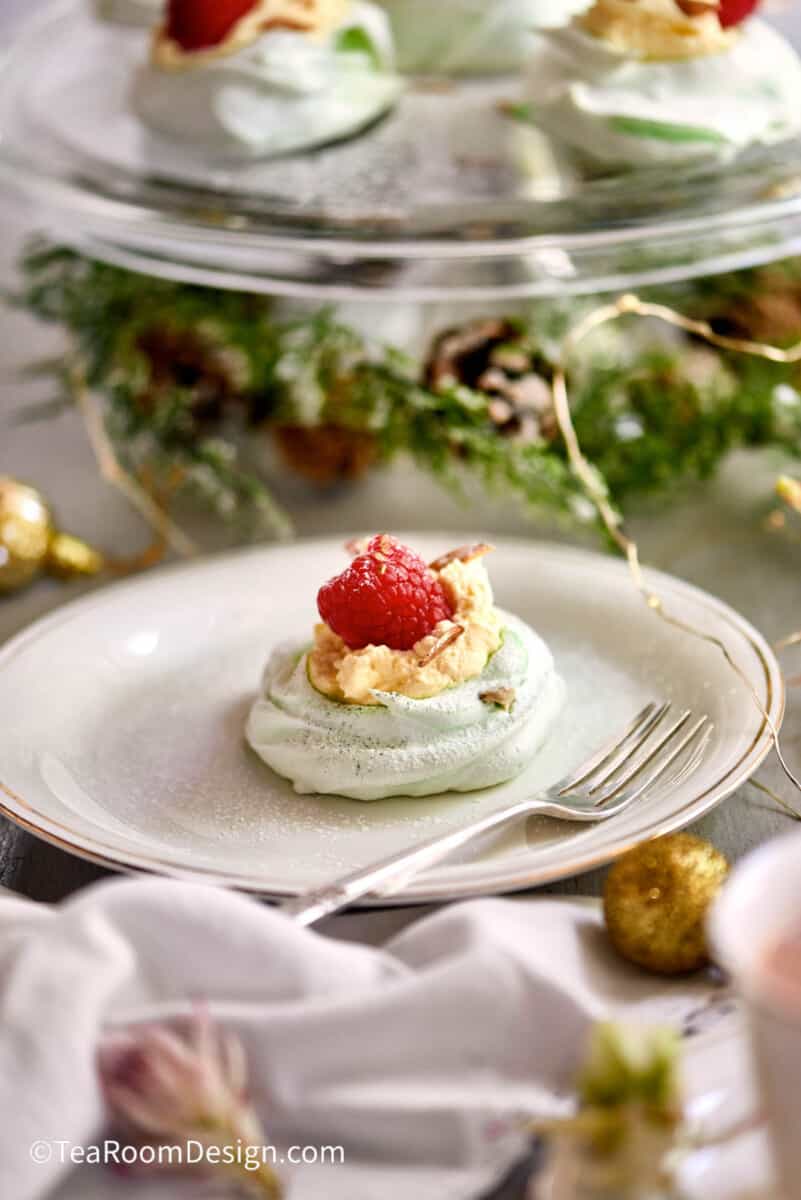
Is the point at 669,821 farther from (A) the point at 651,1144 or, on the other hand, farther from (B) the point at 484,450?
(B) the point at 484,450

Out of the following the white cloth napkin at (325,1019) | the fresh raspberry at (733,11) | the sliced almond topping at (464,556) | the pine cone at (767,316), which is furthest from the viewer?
the pine cone at (767,316)

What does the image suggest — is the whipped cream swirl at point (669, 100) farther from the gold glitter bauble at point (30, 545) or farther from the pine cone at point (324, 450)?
the gold glitter bauble at point (30, 545)

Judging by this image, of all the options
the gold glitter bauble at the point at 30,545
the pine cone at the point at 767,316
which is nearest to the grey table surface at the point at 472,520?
the gold glitter bauble at the point at 30,545

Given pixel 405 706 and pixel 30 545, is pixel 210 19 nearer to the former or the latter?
pixel 30 545

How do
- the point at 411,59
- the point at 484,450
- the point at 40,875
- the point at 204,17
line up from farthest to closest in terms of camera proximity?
1. the point at 411,59
2. the point at 204,17
3. the point at 484,450
4. the point at 40,875

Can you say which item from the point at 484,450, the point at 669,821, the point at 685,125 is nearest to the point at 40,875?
the point at 669,821

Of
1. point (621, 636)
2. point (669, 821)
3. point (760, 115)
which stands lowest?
point (621, 636)

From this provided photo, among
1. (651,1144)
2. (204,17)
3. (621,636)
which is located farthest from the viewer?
(204,17)
